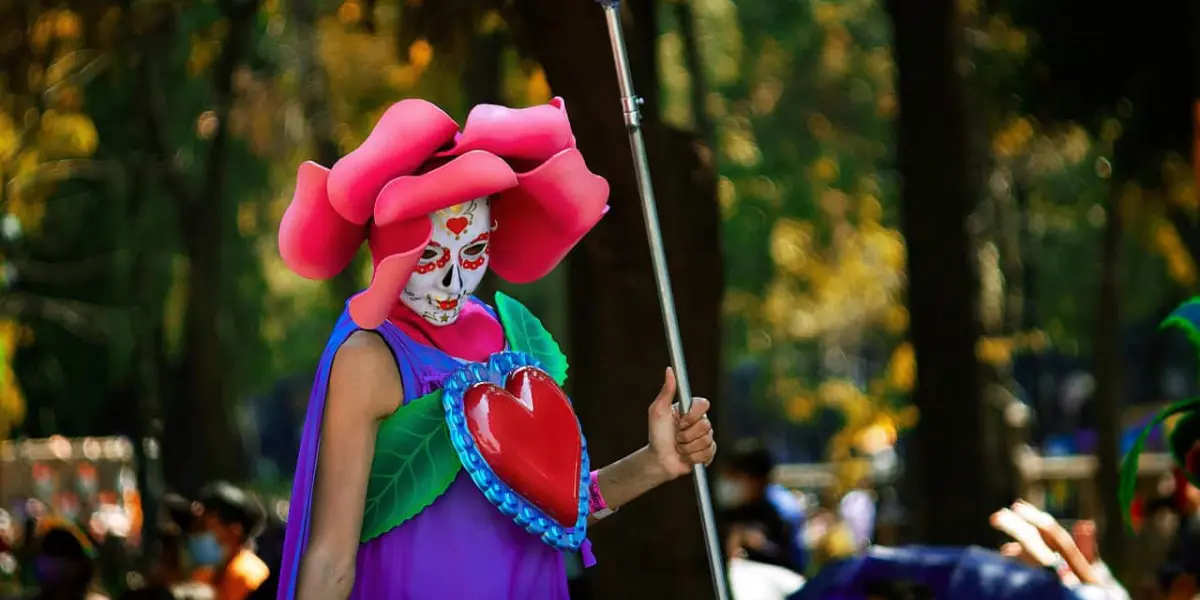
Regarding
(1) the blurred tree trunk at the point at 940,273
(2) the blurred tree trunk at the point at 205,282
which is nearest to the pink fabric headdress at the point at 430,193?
(1) the blurred tree trunk at the point at 940,273

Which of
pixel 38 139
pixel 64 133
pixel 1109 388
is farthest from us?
pixel 1109 388

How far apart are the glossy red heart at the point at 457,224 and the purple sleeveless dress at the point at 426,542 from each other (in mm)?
224

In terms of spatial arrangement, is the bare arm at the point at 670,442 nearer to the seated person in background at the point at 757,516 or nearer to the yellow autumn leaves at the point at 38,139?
the seated person in background at the point at 757,516

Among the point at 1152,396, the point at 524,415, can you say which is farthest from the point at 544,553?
the point at 1152,396

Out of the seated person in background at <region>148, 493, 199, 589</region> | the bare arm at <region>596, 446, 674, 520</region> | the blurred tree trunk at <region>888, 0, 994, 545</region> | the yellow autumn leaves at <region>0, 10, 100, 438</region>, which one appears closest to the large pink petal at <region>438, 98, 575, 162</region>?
the bare arm at <region>596, 446, 674, 520</region>

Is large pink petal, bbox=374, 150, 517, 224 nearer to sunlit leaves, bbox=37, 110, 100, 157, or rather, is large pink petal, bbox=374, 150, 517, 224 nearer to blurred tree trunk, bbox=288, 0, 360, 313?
sunlit leaves, bbox=37, 110, 100, 157

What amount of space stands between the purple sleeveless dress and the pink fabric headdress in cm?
14

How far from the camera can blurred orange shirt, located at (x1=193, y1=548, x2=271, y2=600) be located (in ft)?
29.8

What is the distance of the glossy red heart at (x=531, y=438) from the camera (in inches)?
167

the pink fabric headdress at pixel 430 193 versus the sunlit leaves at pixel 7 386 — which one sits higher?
the pink fabric headdress at pixel 430 193

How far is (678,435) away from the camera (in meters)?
4.35

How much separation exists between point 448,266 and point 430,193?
18 centimetres

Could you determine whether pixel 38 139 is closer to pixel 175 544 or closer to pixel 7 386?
pixel 7 386

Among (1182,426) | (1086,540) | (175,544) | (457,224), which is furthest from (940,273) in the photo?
(457,224)
